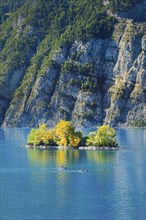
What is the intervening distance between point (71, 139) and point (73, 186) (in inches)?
2693

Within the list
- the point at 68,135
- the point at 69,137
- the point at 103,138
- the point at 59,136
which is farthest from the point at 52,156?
the point at 59,136

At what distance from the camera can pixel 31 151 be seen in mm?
172125

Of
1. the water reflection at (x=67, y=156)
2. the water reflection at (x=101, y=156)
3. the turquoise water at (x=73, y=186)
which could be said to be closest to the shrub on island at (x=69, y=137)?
the water reflection at (x=101, y=156)

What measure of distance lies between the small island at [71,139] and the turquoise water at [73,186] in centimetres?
941

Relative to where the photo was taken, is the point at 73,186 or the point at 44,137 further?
the point at 44,137

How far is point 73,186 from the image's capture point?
10962cm

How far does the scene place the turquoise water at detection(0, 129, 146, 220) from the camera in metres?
90.6

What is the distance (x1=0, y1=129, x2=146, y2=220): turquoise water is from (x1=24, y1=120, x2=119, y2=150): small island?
30.9ft

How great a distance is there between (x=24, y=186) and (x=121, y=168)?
27.1 metres

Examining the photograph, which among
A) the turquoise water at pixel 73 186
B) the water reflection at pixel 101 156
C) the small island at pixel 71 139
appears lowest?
the turquoise water at pixel 73 186

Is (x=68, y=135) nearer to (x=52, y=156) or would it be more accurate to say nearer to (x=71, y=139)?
(x=71, y=139)

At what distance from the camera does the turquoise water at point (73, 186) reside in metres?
90.6

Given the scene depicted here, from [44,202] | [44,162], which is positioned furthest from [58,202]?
[44,162]

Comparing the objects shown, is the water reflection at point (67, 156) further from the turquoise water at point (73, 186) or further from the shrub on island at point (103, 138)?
the shrub on island at point (103, 138)
